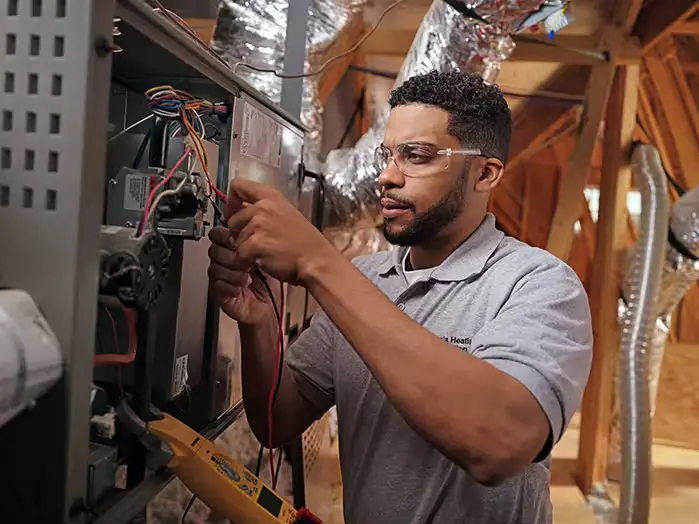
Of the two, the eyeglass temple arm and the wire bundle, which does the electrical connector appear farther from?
the eyeglass temple arm

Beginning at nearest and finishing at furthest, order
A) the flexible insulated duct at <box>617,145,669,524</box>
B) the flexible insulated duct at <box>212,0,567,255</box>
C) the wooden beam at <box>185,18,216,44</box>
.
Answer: the flexible insulated duct at <box>212,0,567,255</box>
the wooden beam at <box>185,18,216,44</box>
the flexible insulated duct at <box>617,145,669,524</box>

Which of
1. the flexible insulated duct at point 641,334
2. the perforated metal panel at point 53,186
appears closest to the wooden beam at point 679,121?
the flexible insulated duct at point 641,334

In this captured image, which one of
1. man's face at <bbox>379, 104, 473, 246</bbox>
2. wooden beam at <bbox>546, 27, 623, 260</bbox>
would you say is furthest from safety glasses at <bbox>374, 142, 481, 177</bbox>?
wooden beam at <bbox>546, 27, 623, 260</bbox>

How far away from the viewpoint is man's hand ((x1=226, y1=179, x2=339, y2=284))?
28.8 inches

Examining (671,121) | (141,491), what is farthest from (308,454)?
(671,121)

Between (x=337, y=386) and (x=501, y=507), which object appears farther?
(x=337, y=386)

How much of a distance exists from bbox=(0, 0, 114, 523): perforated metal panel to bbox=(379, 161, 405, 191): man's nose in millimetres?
571

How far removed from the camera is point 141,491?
716 mm

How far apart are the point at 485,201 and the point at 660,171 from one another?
165 cm

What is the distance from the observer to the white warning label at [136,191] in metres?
0.75

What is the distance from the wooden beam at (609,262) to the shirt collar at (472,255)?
168cm

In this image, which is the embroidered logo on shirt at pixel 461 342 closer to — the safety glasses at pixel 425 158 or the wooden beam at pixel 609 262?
the safety glasses at pixel 425 158

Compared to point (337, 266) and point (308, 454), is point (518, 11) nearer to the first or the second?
point (337, 266)

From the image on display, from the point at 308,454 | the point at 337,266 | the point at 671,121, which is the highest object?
the point at 671,121
